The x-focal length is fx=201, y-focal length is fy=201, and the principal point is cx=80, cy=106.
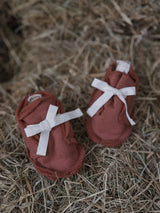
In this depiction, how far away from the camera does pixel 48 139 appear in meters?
0.90

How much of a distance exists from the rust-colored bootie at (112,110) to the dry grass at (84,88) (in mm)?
70

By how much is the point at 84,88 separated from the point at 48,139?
0.47m

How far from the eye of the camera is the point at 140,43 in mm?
1377

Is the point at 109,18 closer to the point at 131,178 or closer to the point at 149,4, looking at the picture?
the point at 149,4

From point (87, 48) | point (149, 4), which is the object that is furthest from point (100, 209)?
point (149, 4)

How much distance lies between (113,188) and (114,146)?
0.64 ft

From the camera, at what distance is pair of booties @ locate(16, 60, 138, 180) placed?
0.90 m

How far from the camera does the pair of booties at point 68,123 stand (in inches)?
35.3

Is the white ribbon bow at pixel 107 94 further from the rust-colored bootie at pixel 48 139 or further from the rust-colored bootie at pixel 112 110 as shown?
the rust-colored bootie at pixel 48 139

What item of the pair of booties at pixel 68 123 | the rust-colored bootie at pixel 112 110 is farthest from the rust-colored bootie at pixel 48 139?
the rust-colored bootie at pixel 112 110

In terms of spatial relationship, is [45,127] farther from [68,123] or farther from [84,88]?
[84,88]

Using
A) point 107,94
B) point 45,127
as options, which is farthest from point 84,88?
point 45,127

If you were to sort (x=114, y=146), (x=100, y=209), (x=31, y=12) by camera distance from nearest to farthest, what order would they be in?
(x=100, y=209) → (x=114, y=146) → (x=31, y=12)

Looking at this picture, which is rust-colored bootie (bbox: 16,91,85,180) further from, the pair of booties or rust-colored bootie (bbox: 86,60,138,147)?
rust-colored bootie (bbox: 86,60,138,147)
